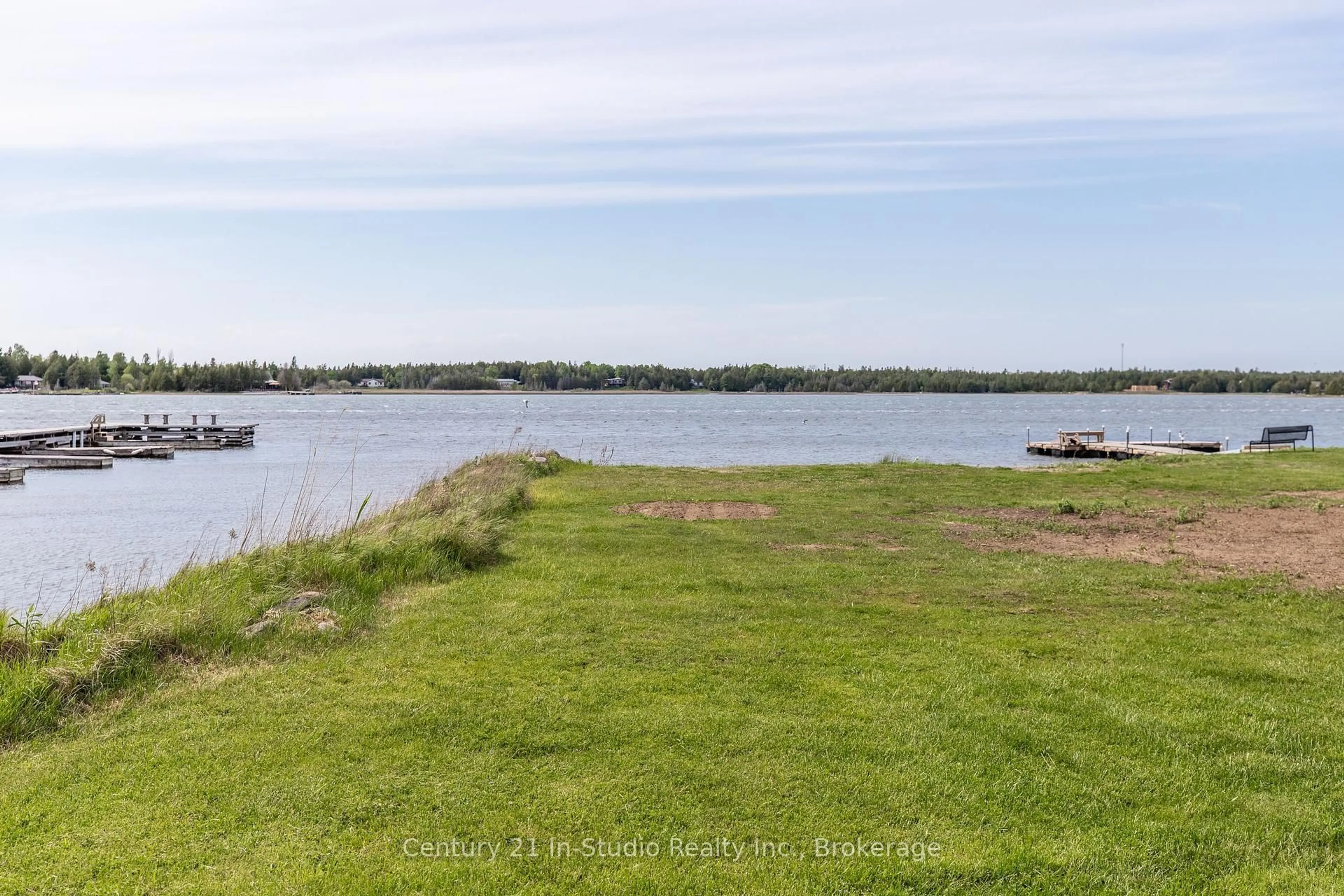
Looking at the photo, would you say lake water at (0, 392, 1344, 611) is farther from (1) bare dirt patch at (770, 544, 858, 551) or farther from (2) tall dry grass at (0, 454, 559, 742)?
(1) bare dirt patch at (770, 544, 858, 551)

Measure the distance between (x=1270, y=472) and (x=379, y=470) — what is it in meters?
29.9

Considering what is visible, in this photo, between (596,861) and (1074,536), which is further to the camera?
(1074,536)

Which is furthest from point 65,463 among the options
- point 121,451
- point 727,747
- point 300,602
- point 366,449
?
point 727,747

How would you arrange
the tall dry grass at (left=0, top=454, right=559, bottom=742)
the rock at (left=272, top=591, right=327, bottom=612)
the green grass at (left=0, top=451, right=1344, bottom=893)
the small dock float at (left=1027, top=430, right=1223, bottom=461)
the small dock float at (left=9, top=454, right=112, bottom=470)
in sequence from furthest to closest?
the small dock float at (left=1027, top=430, right=1223, bottom=461) < the small dock float at (left=9, top=454, right=112, bottom=470) < the rock at (left=272, top=591, right=327, bottom=612) < the tall dry grass at (left=0, top=454, right=559, bottom=742) < the green grass at (left=0, top=451, right=1344, bottom=893)

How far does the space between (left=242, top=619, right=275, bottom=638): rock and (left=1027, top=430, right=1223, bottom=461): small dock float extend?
126 ft

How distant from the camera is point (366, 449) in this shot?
172ft

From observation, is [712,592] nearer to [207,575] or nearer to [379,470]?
[207,575]

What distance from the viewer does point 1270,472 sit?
2339 centimetres

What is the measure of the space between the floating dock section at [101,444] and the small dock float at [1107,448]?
42460mm

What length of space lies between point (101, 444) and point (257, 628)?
48.5 m

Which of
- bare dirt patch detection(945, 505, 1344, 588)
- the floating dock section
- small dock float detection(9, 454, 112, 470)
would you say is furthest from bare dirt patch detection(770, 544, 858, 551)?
small dock float detection(9, 454, 112, 470)

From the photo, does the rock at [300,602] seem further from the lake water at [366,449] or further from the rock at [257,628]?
Answer: the lake water at [366,449]

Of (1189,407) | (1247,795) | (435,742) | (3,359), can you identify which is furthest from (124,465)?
(3,359)

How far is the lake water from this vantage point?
58.7 feet
